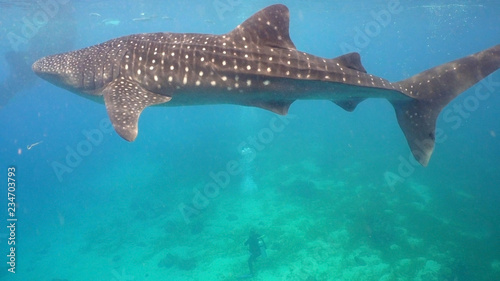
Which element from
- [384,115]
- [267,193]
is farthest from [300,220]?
[384,115]

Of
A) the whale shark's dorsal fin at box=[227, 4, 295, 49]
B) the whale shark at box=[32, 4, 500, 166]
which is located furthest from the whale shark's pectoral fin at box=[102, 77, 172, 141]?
the whale shark's dorsal fin at box=[227, 4, 295, 49]

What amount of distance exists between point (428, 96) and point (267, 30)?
3770 millimetres

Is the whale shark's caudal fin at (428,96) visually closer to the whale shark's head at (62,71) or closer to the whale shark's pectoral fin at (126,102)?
the whale shark's pectoral fin at (126,102)

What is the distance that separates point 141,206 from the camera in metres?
23.5

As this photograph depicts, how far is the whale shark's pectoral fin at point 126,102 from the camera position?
5.59 meters

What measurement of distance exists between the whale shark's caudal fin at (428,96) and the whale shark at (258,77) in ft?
0.06

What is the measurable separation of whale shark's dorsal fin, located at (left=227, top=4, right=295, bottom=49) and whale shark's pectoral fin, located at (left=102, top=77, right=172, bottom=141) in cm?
210

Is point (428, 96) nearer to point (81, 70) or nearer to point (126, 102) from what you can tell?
point (126, 102)

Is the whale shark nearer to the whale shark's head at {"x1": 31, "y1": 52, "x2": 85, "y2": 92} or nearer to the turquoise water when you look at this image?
the whale shark's head at {"x1": 31, "y1": 52, "x2": 85, "y2": 92}

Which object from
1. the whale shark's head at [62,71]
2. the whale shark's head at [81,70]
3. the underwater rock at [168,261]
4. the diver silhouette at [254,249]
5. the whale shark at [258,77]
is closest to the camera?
the whale shark at [258,77]

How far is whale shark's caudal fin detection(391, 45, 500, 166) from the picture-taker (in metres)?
6.11

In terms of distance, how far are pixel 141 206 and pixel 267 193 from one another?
10095mm

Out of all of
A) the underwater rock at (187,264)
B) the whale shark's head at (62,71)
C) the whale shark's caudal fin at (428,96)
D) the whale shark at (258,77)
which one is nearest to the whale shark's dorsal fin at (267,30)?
the whale shark at (258,77)

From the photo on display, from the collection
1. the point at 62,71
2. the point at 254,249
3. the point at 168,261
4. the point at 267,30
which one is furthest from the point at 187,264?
the point at 267,30
